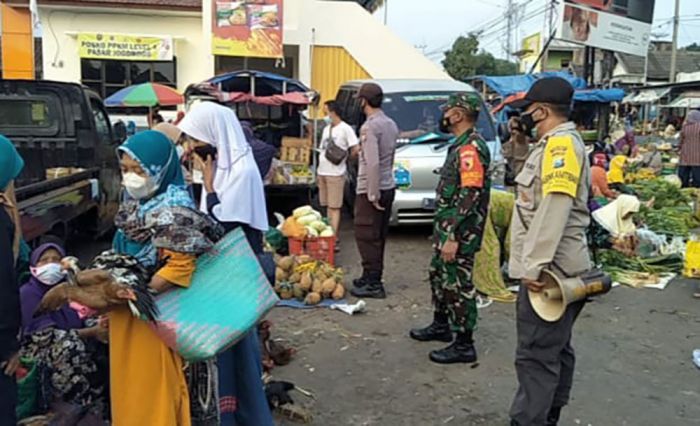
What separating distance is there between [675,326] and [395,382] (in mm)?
2977

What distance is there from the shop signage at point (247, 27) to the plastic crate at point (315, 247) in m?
11.6

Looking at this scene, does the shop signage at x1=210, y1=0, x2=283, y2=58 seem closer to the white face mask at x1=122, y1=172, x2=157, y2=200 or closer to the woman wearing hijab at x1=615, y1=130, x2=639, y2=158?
the woman wearing hijab at x1=615, y1=130, x2=639, y2=158

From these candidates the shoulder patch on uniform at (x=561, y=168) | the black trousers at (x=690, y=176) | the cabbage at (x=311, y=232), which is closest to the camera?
the shoulder patch on uniform at (x=561, y=168)

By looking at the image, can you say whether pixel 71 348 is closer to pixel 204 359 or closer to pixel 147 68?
pixel 204 359

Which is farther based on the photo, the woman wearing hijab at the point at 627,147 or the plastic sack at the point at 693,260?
the woman wearing hijab at the point at 627,147

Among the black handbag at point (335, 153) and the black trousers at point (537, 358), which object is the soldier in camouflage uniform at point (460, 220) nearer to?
the black trousers at point (537, 358)

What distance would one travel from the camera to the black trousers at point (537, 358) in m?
3.60

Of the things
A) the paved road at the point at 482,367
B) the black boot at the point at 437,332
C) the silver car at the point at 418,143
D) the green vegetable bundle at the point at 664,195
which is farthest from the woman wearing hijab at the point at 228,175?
the green vegetable bundle at the point at 664,195

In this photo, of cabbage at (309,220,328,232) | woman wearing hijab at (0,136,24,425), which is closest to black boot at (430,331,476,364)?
cabbage at (309,220,328,232)

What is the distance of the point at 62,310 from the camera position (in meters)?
3.46

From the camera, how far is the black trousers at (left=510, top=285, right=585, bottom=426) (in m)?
3.60

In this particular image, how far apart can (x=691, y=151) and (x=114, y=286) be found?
44.7ft

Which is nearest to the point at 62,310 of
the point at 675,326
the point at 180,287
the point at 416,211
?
the point at 180,287

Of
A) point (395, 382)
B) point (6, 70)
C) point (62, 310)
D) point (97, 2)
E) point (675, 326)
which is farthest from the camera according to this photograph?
point (6, 70)
